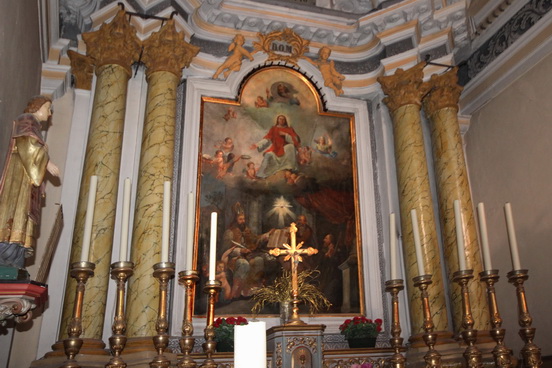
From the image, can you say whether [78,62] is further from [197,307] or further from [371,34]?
[371,34]

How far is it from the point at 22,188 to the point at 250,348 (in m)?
3.14

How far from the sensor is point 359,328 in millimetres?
6621

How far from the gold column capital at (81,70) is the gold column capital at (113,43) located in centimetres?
25

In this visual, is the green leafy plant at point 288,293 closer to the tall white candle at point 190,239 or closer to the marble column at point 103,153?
the marble column at point 103,153

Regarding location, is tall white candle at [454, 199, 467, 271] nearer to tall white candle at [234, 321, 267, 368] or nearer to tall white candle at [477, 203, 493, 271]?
tall white candle at [477, 203, 493, 271]

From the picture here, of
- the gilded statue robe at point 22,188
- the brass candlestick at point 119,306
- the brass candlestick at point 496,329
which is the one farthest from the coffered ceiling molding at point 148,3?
the brass candlestick at point 496,329

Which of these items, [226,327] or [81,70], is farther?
[81,70]

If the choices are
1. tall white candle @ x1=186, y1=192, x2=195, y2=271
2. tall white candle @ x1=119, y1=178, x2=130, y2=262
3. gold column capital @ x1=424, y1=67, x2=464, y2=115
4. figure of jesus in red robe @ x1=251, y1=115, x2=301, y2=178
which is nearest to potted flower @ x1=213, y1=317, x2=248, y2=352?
figure of jesus in red robe @ x1=251, y1=115, x2=301, y2=178

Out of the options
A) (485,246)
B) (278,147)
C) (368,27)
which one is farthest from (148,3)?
(485,246)

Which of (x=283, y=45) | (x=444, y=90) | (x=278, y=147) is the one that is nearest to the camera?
(x=278, y=147)

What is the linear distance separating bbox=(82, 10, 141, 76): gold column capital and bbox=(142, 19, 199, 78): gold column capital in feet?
0.74

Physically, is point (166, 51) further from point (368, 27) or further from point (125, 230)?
point (125, 230)

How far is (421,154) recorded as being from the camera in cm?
770

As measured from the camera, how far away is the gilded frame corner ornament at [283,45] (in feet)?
27.3
